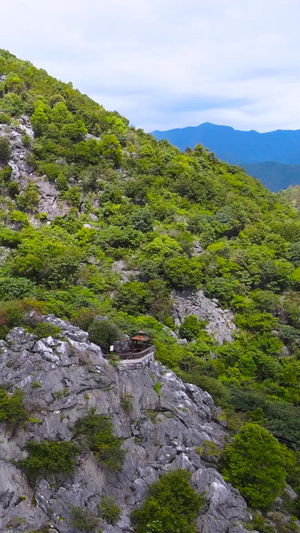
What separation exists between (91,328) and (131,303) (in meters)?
9.37

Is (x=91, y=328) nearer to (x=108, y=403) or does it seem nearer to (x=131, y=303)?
(x=108, y=403)

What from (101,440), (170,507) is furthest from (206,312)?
(170,507)

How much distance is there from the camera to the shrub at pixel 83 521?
14344 mm

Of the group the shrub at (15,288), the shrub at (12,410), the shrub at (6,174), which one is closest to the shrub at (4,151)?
the shrub at (6,174)

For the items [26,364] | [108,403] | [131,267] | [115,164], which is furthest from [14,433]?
[115,164]

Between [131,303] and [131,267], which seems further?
[131,267]

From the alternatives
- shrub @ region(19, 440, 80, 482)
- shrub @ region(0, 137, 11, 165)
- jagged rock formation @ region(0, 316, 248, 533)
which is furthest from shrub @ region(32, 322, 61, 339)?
shrub @ region(0, 137, 11, 165)

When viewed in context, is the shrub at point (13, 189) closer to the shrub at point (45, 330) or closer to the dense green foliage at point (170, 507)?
the shrub at point (45, 330)

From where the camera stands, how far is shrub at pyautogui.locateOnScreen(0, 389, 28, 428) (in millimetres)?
15742

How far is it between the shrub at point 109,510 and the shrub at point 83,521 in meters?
0.50

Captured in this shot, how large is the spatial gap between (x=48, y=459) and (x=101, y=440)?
2.13m

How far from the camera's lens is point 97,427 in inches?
666

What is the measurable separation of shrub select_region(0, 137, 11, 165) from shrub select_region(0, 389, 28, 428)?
90.4ft

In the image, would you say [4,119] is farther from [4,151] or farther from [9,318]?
[9,318]
